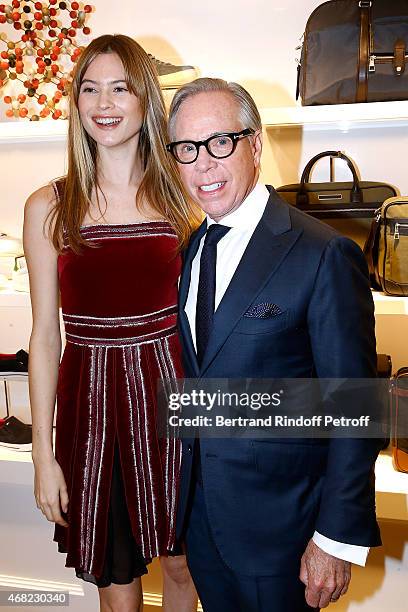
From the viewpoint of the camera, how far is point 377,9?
5.89 feet

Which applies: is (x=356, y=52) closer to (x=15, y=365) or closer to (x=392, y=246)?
(x=392, y=246)

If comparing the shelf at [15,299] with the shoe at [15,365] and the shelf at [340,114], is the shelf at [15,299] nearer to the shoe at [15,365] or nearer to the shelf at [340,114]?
the shoe at [15,365]

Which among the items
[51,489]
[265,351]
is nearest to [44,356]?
[51,489]

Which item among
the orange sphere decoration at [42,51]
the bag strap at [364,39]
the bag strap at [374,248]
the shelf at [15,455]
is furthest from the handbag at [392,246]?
the shelf at [15,455]

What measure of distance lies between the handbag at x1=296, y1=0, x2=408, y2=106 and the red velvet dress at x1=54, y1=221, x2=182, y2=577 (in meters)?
0.68

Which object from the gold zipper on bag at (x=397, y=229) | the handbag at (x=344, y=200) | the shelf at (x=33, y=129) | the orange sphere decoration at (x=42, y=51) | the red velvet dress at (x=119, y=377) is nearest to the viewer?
the red velvet dress at (x=119, y=377)

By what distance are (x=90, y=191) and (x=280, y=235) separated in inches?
21.6

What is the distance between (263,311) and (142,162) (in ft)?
2.02

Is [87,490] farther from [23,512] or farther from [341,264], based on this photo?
[23,512]

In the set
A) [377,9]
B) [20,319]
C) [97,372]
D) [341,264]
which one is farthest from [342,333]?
[20,319]

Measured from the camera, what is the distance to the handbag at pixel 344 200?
74.6 inches

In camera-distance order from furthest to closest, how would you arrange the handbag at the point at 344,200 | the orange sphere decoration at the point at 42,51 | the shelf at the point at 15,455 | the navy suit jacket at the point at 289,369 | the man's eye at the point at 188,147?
the orange sphere decoration at the point at 42,51 → the shelf at the point at 15,455 → the handbag at the point at 344,200 → the man's eye at the point at 188,147 → the navy suit jacket at the point at 289,369
